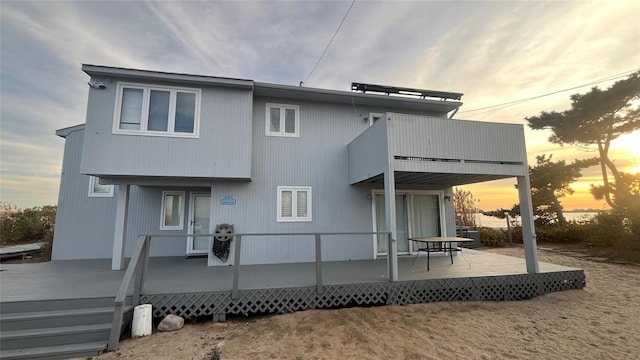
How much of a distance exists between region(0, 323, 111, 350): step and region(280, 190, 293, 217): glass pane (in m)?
4.58

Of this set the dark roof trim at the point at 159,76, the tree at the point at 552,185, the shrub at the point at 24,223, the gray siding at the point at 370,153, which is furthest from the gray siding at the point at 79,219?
the tree at the point at 552,185

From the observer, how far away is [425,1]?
27.5 ft

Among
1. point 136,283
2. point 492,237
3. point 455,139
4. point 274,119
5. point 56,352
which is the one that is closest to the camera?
point 56,352

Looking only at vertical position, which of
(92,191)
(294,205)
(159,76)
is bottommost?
(294,205)

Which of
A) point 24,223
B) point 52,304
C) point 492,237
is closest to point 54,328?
point 52,304

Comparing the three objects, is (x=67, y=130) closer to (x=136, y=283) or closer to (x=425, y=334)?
(x=136, y=283)

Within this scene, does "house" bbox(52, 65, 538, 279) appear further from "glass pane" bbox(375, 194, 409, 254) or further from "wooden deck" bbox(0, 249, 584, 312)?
"wooden deck" bbox(0, 249, 584, 312)

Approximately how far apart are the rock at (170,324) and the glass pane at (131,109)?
4.61 m

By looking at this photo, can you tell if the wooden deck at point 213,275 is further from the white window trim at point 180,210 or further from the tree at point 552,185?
the tree at point 552,185

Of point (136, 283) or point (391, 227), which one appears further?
point (391, 227)

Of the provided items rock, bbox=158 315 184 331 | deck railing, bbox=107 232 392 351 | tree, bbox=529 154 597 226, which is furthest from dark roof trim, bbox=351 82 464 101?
tree, bbox=529 154 597 226

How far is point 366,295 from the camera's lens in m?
5.24

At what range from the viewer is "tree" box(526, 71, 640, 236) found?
508 inches

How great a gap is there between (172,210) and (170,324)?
530 cm
